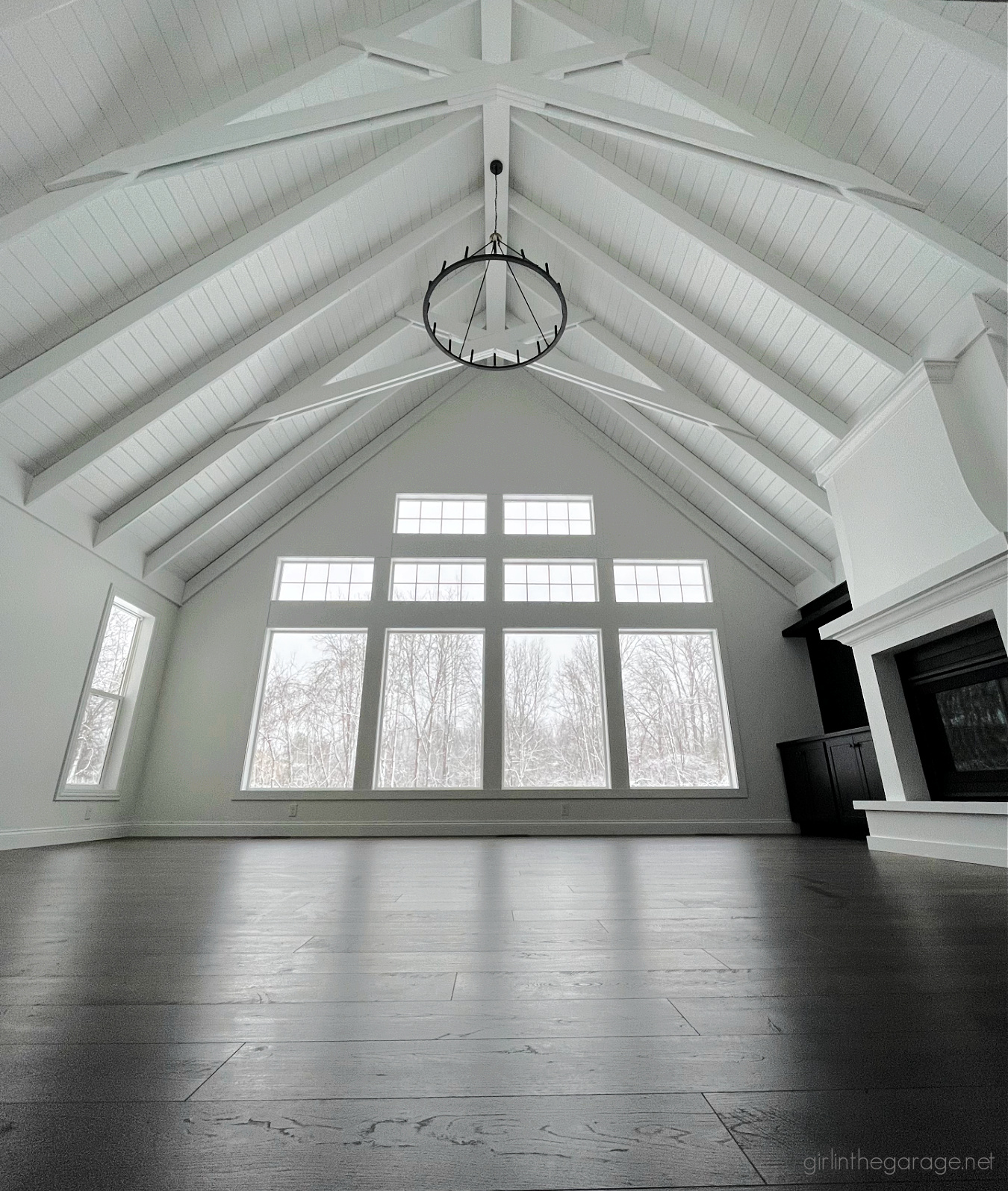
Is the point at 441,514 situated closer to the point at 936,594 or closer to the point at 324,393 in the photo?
the point at 324,393

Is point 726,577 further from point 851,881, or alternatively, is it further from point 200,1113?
point 200,1113

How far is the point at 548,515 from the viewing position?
295 inches

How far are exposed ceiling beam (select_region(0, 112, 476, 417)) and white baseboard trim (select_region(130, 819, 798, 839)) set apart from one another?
429 cm

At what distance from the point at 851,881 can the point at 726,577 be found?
483cm

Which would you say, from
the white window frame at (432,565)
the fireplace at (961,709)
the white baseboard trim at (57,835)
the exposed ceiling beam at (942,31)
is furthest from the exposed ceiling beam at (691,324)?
the white baseboard trim at (57,835)

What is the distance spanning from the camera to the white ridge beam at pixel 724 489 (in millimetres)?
6320

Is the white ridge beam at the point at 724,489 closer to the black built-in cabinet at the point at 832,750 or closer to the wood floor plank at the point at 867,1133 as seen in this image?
the black built-in cabinet at the point at 832,750

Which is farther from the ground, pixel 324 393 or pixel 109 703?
pixel 324 393

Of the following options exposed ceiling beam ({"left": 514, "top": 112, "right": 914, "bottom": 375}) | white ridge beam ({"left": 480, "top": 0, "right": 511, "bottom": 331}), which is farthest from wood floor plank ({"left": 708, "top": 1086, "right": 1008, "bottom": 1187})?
white ridge beam ({"left": 480, "top": 0, "right": 511, "bottom": 331})

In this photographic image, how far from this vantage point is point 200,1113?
808 mm

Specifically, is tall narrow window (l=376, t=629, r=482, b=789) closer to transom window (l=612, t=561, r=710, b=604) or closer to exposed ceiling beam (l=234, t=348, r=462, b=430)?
transom window (l=612, t=561, r=710, b=604)

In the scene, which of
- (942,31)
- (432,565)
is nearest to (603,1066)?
(942,31)

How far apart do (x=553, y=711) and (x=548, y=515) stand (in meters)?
2.48

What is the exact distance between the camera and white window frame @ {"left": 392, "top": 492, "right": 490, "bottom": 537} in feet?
24.1
